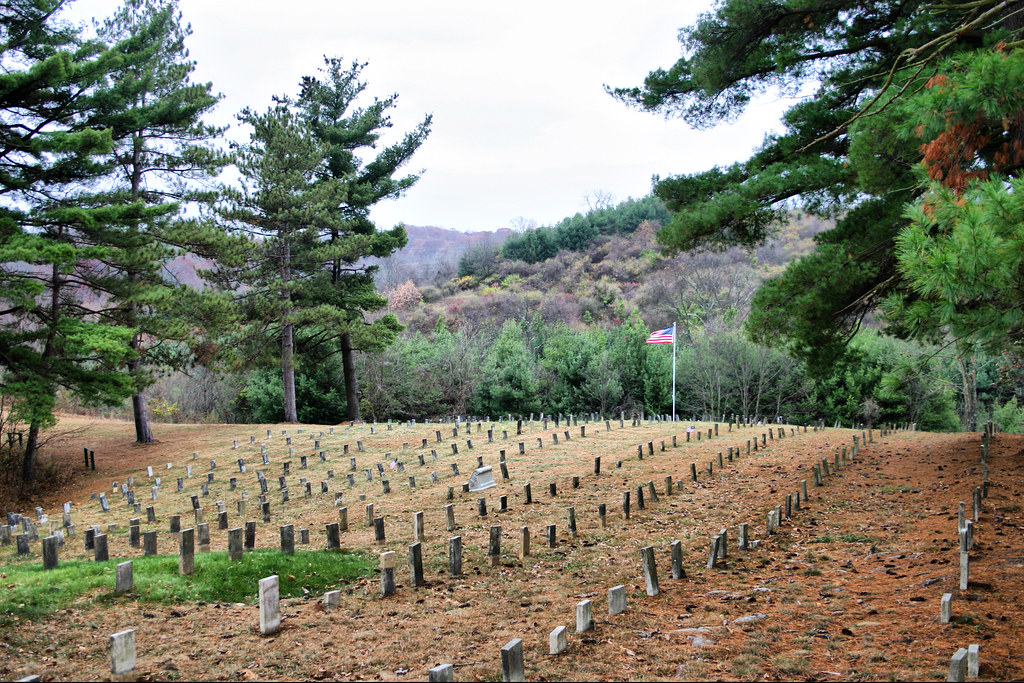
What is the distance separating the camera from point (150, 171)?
21.3 m

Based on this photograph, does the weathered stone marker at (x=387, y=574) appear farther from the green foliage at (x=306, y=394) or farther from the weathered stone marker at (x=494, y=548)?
the green foliage at (x=306, y=394)

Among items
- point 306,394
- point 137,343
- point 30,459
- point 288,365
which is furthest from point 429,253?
point 30,459

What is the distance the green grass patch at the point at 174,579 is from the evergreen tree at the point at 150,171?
440 inches

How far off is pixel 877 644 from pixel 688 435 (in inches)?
480

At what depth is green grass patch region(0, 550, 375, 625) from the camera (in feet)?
19.5

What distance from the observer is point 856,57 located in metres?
12.6

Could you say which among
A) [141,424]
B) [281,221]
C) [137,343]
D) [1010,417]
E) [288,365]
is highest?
[281,221]

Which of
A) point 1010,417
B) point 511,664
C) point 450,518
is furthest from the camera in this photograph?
point 1010,417

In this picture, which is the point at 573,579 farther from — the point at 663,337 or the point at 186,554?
the point at 663,337

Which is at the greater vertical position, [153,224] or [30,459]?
[153,224]

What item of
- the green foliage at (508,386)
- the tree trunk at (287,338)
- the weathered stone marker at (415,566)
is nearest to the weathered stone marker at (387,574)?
the weathered stone marker at (415,566)

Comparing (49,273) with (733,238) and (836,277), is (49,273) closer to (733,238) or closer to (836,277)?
(733,238)

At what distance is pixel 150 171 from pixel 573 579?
20.1 meters

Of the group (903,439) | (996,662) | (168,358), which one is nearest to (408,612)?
(996,662)
